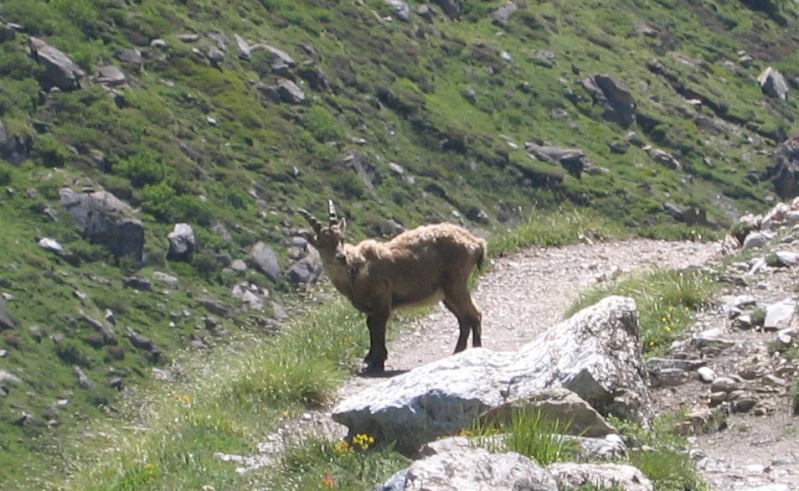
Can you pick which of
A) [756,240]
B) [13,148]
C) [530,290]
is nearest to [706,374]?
[756,240]

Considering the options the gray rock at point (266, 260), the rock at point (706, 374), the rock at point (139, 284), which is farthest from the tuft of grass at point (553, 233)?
the gray rock at point (266, 260)

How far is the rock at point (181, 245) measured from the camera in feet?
190

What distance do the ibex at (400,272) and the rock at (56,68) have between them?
53.0 m

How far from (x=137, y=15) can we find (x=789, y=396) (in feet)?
211

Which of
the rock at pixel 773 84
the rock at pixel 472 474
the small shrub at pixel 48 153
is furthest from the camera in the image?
the rock at pixel 773 84

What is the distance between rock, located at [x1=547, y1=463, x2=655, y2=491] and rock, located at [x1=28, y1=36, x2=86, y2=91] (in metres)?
59.5

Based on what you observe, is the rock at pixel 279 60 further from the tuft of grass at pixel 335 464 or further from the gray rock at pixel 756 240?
the tuft of grass at pixel 335 464

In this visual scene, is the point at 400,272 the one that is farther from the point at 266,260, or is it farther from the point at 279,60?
the point at 279,60

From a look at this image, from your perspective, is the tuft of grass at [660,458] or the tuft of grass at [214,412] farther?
the tuft of grass at [214,412]

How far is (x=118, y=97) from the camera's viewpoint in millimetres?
66250

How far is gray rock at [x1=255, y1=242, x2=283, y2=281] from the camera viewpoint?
56.9 meters

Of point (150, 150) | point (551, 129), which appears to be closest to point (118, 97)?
point (150, 150)

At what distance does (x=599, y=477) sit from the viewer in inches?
306

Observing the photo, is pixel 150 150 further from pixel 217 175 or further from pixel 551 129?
pixel 551 129
